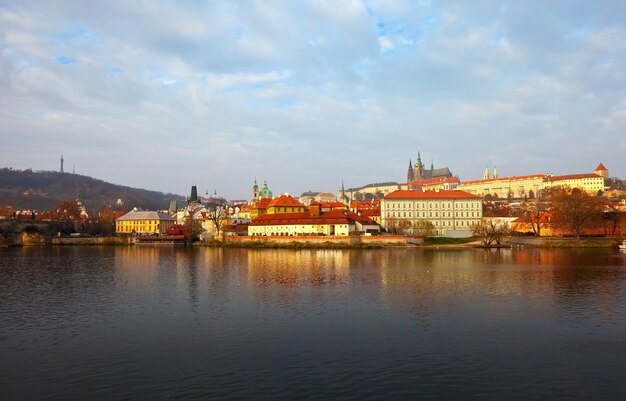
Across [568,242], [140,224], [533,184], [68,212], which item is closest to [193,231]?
[140,224]

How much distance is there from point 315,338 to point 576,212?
2405 inches

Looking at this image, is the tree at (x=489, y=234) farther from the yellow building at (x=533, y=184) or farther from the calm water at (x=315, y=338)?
the yellow building at (x=533, y=184)

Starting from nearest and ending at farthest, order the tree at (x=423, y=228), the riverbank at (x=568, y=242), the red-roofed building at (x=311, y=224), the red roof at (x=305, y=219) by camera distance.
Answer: the riverbank at (x=568, y=242) → the red-roofed building at (x=311, y=224) → the red roof at (x=305, y=219) → the tree at (x=423, y=228)

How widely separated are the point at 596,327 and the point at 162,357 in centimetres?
1561

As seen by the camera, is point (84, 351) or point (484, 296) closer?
point (84, 351)

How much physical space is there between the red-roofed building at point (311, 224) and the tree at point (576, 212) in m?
25.7

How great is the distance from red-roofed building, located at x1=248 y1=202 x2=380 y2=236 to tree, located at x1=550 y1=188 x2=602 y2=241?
25.7m

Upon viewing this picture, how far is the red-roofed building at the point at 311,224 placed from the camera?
236ft

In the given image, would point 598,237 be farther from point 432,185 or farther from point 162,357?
point 432,185

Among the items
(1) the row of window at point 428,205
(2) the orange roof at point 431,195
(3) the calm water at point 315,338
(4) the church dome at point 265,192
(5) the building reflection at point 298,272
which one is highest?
(4) the church dome at point 265,192

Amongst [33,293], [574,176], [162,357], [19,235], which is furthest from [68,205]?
[574,176]

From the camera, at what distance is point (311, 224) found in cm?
7294

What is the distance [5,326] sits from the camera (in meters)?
19.6

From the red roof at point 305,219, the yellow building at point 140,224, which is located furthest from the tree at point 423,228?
the yellow building at point 140,224
